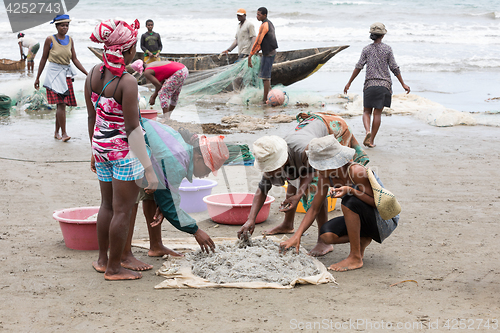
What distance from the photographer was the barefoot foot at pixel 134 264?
314cm

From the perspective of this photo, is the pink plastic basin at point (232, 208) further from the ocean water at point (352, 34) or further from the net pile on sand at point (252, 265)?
the ocean water at point (352, 34)

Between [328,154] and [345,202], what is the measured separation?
1.24 feet

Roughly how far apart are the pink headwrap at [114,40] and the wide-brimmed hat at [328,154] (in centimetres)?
124

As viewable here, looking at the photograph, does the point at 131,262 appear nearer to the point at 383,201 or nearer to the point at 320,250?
the point at 320,250

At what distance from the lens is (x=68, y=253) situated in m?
3.37

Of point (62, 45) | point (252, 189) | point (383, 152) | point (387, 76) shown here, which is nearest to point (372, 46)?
point (387, 76)

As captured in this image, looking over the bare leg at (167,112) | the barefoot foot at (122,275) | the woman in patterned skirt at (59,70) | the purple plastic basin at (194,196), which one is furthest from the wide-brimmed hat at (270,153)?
the bare leg at (167,112)

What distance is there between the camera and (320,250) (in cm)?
348

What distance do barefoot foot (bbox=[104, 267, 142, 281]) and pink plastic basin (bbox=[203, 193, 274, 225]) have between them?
1.16m

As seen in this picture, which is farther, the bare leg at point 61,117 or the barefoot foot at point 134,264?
the bare leg at point 61,117

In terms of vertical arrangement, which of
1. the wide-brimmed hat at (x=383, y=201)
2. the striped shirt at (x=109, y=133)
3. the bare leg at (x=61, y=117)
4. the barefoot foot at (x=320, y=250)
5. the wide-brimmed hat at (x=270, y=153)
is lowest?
the barefoot foot at (x=320, y=250)

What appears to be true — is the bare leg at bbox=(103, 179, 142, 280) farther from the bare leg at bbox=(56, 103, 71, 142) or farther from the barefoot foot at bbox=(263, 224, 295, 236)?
the bare leg at bbox=(56, 103, 71, 142)

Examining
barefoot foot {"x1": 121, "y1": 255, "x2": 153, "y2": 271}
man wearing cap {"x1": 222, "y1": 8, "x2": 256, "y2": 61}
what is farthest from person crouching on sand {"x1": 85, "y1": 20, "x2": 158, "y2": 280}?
man wearing cap {"x1": 222, "y1": 8, "x2": 256, "y2": 61}

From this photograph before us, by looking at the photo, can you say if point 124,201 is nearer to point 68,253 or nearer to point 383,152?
point 68,253
